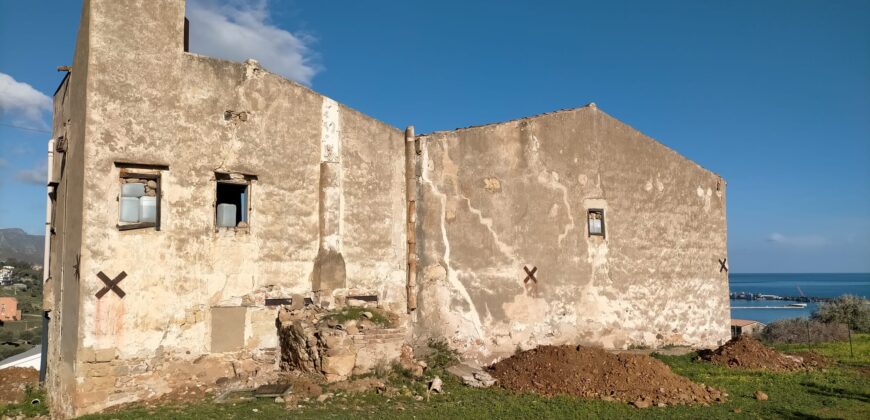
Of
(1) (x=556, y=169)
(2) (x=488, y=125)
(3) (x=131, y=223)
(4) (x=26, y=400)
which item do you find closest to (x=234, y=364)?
(3) (x=131, y=223)

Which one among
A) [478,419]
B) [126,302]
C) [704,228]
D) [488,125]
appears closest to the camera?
[478,419]

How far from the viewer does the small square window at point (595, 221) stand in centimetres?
1487

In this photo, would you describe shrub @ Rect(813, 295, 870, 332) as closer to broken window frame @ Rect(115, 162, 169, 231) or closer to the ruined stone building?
the ruined stone building

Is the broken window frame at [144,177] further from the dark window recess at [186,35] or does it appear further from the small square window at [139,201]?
the dark window recess at [186,35]

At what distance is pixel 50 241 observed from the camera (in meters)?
12.2

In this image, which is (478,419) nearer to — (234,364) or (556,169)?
(234,364)

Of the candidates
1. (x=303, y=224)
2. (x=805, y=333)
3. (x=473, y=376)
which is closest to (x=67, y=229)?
(x=303, y=224)

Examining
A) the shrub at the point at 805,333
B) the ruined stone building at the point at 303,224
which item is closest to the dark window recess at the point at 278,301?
the ruined stone building at the point at 303,224

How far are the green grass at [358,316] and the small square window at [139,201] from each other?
3.57 meters

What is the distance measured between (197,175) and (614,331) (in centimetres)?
1047

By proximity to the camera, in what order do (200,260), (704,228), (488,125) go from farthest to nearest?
(704,228)
(488,125)
(200,260)

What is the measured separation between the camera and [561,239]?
14.4 metres

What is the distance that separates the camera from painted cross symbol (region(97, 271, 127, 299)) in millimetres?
9530

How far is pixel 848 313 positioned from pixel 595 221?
17.3 metres
